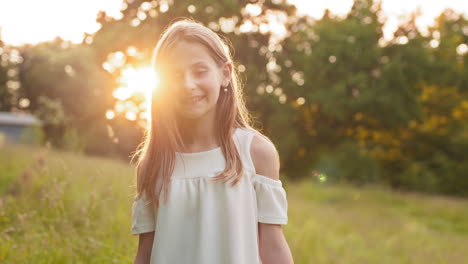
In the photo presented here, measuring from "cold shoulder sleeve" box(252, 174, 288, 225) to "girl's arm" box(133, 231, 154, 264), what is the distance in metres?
0.48

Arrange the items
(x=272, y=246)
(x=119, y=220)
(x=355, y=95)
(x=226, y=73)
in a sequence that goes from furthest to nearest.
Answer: (x=355, y=95)
(x=119, y=220)
(x=226, y=73)
(x=272, y=246)

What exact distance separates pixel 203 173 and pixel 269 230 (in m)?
0.32

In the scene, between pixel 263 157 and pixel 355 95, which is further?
pixel 355 95

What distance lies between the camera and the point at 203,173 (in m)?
1.68

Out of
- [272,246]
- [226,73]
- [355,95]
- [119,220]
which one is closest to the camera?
[272,246]

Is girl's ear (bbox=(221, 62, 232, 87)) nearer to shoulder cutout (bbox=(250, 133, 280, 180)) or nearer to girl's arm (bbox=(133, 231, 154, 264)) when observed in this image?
shoulder cutout (bbox=(250, 133, 280, 180))

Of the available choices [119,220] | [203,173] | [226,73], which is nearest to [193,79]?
[226,73]

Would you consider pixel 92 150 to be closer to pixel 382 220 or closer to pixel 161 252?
pixel 382 220

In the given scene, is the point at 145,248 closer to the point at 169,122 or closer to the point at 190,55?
the point at 169,122

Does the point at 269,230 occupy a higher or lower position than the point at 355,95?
lower

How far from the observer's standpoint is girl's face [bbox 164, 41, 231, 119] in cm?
167

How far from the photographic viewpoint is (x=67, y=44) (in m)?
30.3

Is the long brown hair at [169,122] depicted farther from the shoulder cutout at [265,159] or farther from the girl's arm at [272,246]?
the girl's arm at [272,246]

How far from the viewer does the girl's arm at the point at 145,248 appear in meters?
1.79
